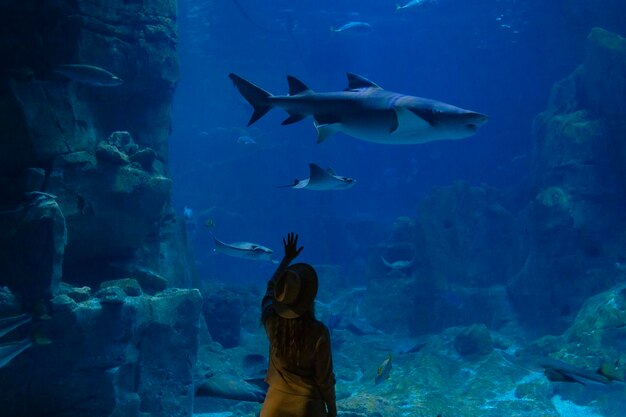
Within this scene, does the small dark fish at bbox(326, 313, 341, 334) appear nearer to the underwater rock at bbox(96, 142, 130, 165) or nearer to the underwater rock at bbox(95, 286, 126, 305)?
the underwater rock at bbox(95, 286, 126, 305)

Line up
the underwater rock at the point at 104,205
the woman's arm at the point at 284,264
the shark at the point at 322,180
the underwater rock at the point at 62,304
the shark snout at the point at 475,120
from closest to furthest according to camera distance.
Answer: the woman's arm at the point at 284,264 → the shark snout at the point at 475,120 → the shark at the point at 322,180 → the underwater rock at the point at 62,304 → the underwater rock at the point at 104,205

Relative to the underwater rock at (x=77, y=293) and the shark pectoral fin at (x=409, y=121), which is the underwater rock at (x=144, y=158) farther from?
the shark pectoral fin at (x=409, y=121)

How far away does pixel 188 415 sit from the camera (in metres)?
7.61

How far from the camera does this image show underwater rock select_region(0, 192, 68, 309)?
6.08 metres

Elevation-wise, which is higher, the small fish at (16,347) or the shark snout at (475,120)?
the shark snout at (475,120)

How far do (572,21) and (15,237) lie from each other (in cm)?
3048

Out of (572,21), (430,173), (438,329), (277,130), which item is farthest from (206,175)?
(572,21)

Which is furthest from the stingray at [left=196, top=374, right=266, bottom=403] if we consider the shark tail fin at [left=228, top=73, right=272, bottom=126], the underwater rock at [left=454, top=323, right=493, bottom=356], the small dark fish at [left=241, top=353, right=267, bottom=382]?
the underwater rock at [left=454, top=323, right=493, bottom=356]

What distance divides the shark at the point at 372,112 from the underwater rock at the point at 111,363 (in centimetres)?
440

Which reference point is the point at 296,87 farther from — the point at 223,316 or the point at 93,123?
the point at 223,316

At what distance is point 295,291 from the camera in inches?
79.7

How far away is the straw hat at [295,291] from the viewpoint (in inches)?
79.7

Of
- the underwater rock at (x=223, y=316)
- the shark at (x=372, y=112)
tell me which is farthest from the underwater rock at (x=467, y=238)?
the shark at (x=372, y=112)

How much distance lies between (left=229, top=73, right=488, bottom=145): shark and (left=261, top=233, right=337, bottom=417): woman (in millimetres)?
2511
